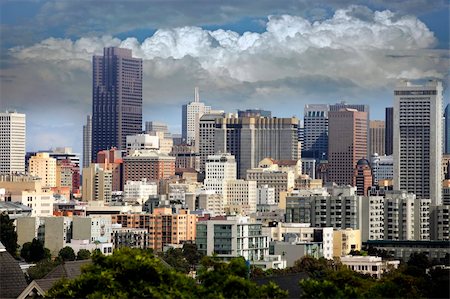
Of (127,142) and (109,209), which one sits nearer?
(109,209)

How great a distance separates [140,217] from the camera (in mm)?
76375

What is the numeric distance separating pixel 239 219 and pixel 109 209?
25.7 meters

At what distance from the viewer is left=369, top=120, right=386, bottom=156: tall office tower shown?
157500 mm

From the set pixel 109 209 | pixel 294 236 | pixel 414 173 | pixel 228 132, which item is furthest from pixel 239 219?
pixel 228 132

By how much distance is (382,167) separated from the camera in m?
144

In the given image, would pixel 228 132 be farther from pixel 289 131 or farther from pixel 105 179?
pixel 105 179

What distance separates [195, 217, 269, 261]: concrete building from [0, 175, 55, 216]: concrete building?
24259mm

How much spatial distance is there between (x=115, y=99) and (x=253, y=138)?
2274cm

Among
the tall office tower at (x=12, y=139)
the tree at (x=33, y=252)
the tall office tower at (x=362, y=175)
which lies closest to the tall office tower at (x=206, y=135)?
the tall office tower at (x=362, y=175)

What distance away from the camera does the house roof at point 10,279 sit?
21566 millimetres

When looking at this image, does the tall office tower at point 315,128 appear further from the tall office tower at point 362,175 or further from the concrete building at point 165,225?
the concrete building at point 165,225

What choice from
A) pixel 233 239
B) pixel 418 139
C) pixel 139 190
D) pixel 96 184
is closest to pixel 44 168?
pixel 96 184

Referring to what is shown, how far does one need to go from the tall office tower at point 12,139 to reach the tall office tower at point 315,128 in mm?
31336

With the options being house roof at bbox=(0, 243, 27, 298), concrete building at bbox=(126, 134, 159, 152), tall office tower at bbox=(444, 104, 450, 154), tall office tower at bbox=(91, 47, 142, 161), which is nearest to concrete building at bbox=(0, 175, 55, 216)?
concrete building at bbox=(126, 134, 159, 152)
